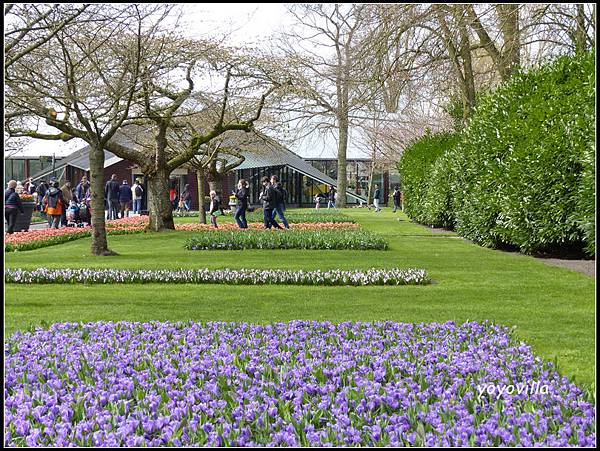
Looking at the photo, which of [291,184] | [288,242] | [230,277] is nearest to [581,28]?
[288,242]

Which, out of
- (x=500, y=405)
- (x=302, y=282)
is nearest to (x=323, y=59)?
(x=302, y=282)

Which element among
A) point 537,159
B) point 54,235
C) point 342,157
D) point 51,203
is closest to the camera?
point 537,159

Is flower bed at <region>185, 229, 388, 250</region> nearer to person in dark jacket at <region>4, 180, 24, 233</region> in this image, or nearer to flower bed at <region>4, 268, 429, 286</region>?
flower bed at <region>4, 268, 429, 286</region>

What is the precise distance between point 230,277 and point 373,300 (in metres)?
2.76

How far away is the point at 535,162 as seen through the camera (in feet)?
45.5

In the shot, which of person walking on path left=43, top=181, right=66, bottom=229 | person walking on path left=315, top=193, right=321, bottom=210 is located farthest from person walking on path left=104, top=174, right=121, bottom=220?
person walking on path left=315, top=193, right=321, bottom=210

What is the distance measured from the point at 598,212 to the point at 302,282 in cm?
753

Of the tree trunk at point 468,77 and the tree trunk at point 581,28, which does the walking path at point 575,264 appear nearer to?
the tree trunk at point 581,28

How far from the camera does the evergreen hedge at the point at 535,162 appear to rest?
41.2ft

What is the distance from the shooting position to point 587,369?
214 inches

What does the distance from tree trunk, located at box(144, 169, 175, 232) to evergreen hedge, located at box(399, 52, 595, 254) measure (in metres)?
8.87

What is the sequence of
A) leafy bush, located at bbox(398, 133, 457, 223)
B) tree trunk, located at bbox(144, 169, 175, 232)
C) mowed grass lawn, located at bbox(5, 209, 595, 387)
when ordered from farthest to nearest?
leafy bush, located at bbox(398, 133, 457, 223), tree trunk, located at bbox(144, 169, 175, 232), mowed grass lawn, located at bbox(5, 209, 595, 387)

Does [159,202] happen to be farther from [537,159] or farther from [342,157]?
[342,157]

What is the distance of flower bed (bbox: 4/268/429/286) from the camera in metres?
A: 11.0
